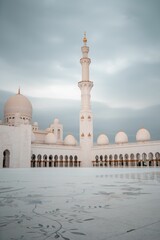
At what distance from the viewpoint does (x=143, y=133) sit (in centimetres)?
3566

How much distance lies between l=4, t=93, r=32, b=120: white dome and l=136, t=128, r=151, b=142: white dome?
62.2ft

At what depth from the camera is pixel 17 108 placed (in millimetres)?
38281

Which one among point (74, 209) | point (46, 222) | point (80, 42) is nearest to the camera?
point (46, 222)

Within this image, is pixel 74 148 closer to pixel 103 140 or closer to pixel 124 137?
pixel 103 140

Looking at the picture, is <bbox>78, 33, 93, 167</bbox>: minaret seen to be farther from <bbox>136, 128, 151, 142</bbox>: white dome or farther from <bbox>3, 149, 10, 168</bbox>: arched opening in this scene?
<bbox>3, 149, 10, 168</bbox>: arched opening

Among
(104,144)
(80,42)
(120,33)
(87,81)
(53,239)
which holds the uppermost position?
(80,42)

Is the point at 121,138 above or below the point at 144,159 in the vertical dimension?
above

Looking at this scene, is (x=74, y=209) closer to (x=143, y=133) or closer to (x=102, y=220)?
(x=102, y=220)

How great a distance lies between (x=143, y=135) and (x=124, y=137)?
3661 mm

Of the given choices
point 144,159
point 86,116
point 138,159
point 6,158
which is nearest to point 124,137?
point 138,159

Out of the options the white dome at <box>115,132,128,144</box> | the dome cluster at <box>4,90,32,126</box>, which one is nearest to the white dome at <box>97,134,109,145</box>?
the white dome at <box>115,132,128,144</box>

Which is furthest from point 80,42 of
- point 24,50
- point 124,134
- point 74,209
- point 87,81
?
point 74,209

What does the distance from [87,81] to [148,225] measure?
126 feet

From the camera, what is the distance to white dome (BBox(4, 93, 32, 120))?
3831 centimetres
